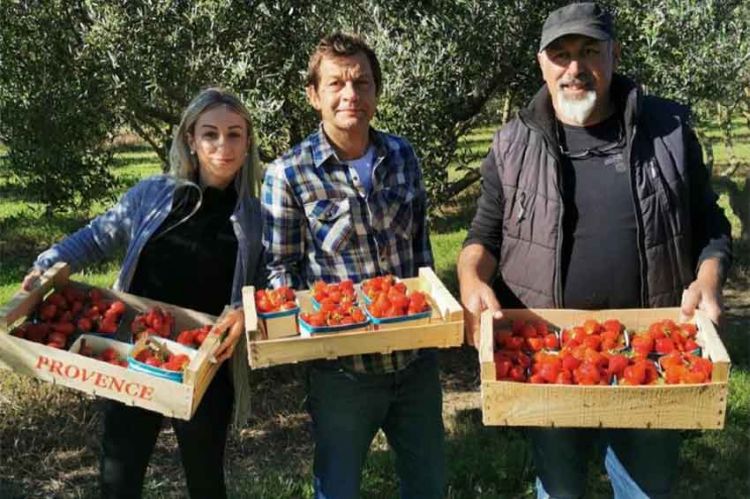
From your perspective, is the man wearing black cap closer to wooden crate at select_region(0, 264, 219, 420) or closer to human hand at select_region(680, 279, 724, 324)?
human hand at select_region(680, 279, 724, 324)

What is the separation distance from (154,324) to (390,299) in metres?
0.96

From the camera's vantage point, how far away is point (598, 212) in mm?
2834

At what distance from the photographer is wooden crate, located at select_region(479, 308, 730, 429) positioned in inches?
97.0

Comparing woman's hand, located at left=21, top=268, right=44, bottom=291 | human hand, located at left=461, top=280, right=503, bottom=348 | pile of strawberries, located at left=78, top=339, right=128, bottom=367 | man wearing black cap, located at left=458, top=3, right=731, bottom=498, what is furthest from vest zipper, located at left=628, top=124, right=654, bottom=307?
woman's hand, located at left=21, top=268, right=44, bottom=291

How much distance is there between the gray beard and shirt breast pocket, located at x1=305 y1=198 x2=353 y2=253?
0.84 m

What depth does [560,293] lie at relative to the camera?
291cm

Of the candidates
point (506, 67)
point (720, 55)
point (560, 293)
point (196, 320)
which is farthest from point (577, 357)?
point (720, 55)

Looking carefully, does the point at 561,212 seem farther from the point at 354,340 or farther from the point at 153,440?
the point at 153,440

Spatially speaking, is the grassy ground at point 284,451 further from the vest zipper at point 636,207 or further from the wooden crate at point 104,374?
the vest zipper at point 636,207

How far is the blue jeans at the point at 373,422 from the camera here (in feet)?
9.64

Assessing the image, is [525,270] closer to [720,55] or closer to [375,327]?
[375,327]

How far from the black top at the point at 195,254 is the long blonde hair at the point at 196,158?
0.07m

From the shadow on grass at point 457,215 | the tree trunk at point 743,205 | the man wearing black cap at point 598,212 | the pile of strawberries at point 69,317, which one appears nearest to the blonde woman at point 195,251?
the pile of strawberries at point 69,317

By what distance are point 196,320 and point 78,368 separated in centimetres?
48
